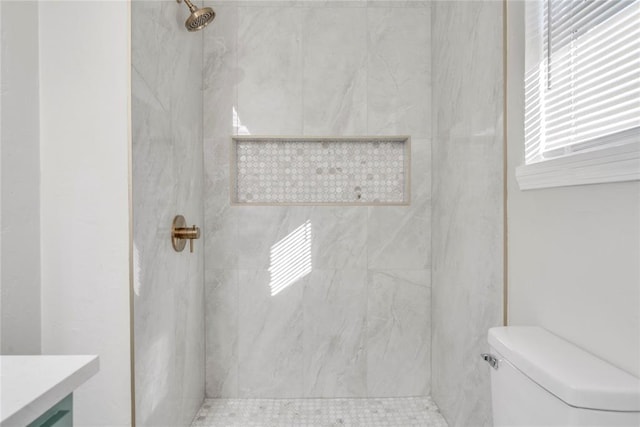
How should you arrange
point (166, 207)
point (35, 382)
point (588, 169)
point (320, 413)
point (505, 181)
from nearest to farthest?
point (35, 382), point (588, 169), point (505, 181), point (166, 207), point (320, 413)

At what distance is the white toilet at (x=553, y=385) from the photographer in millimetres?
697

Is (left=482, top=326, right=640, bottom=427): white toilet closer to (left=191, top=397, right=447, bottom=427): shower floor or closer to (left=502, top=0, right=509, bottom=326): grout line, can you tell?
(left=502, top=0, right=509, bottom=326): grout line

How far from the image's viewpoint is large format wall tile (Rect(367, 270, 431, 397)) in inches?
82.0

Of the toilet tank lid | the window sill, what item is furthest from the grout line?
the toilet tank lid

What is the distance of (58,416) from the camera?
26.5 inches

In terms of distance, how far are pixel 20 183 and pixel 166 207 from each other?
49 centimetres

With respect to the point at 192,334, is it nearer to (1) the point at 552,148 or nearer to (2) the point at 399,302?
(2) the point at 399,302

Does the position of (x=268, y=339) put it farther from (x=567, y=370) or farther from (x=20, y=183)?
(x=567, y=370)

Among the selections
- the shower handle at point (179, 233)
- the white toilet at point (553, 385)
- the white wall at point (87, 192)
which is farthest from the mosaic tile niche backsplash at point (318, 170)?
the white toilet at point (553, 385)

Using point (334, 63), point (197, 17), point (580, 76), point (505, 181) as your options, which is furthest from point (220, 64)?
point (580, 76)

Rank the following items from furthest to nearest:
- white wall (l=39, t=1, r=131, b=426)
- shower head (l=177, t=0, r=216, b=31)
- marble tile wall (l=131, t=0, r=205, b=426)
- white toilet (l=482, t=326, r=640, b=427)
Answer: shower head (l=177, t=0, r=216, b=31), marble tile wall (l=131, t=0, r=205, b=426), white wall (l=39, t=1, r=131, b=426), white toilet (l=482, t=326, r=640, b=427)

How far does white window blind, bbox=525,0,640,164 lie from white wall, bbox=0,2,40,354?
1430 millimetres

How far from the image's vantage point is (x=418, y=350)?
209 cm

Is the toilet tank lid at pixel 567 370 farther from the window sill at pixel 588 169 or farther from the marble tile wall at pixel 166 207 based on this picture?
the marble tile wall at pixel 166 207
